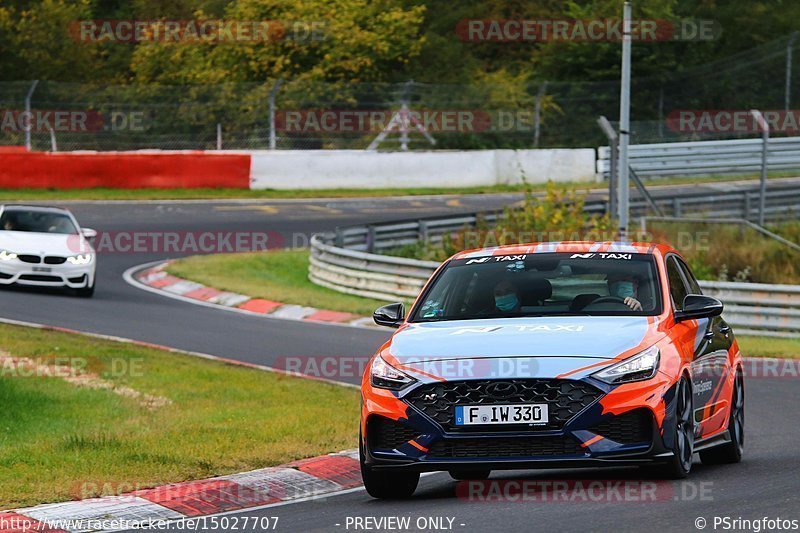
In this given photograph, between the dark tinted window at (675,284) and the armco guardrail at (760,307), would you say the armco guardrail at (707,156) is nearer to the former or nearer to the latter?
the armco guardrail at (760,307)

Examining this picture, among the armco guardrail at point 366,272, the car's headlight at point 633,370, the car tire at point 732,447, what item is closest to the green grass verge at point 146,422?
the car tire at point 732,447

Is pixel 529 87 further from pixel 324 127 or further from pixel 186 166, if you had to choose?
pixel 186 166

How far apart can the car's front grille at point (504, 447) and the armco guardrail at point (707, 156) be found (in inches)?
906

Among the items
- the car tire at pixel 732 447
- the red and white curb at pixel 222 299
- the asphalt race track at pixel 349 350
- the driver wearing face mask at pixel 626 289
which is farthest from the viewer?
the red and white curb at pixel 222 299

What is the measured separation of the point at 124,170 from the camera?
40.1 metres

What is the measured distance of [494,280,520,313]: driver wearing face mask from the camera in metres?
9.61

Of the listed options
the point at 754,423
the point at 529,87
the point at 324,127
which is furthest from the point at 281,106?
the point at 754,423

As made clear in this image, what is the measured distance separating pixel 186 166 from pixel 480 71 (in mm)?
20833

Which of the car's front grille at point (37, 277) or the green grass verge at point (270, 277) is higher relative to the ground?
the car's front grille at point (37, 277)

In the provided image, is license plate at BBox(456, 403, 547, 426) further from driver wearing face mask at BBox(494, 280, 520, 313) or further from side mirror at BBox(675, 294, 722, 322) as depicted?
side mirror at BBox(675, 294, 722, 322)

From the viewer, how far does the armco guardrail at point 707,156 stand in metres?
31.6

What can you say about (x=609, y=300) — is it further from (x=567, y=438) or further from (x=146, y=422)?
(x=146, y=422)

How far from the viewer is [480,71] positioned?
58656 mm

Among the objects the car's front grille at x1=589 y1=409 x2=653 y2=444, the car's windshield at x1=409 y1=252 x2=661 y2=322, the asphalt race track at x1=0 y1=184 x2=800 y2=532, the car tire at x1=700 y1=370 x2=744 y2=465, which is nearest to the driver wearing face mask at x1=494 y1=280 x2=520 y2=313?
the car's windshield at x1=409 y1=252 x2=661 y2=322
